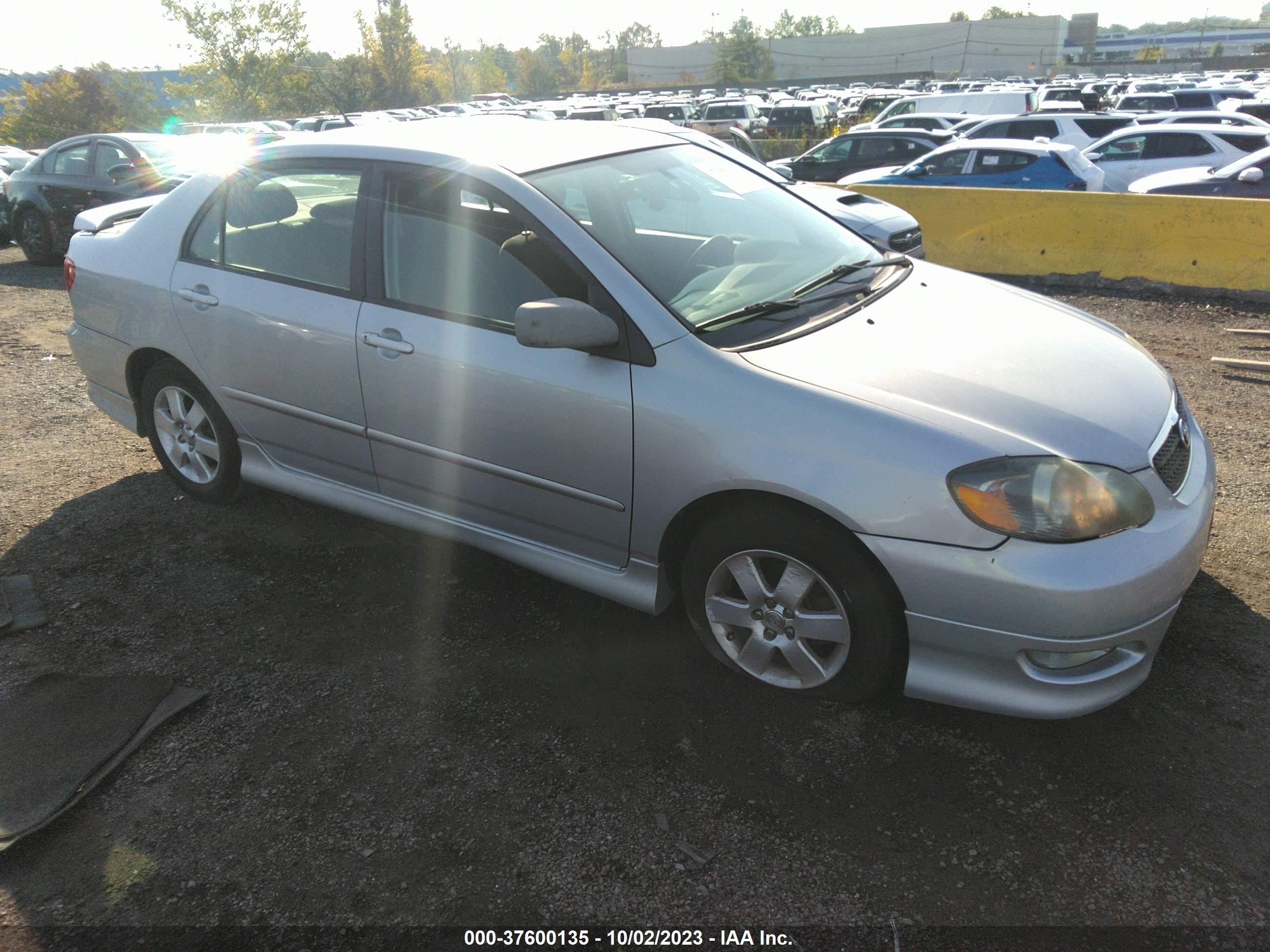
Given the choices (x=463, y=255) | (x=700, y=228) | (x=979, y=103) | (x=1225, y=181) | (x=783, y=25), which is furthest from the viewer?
(x=783, y=25)

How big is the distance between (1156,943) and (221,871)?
2282 mm

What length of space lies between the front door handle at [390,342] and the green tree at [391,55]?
60239mm

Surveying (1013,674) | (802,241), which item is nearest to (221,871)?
(1013,674)

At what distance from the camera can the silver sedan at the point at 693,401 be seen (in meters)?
2.48

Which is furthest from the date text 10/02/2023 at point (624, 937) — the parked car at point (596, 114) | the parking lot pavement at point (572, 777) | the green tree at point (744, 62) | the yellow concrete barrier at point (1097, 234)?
the green tree at point (744, 62)

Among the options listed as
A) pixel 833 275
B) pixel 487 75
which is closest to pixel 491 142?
pixel 833 275

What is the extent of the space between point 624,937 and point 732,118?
30197mm

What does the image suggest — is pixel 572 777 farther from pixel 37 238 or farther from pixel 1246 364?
pixel 37 238

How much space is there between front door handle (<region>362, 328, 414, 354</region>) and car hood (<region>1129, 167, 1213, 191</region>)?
1071 cm

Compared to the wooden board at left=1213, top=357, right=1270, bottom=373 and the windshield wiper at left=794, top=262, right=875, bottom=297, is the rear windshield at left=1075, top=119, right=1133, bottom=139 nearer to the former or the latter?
the wooden board at left=1213, top=357, right=1270, bottom=373

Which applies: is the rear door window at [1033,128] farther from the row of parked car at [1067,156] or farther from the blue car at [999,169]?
the blue car at [999,169]

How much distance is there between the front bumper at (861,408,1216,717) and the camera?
2.39 meters

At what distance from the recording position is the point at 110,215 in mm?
4840

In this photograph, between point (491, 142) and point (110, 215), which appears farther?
point (110, 215)
